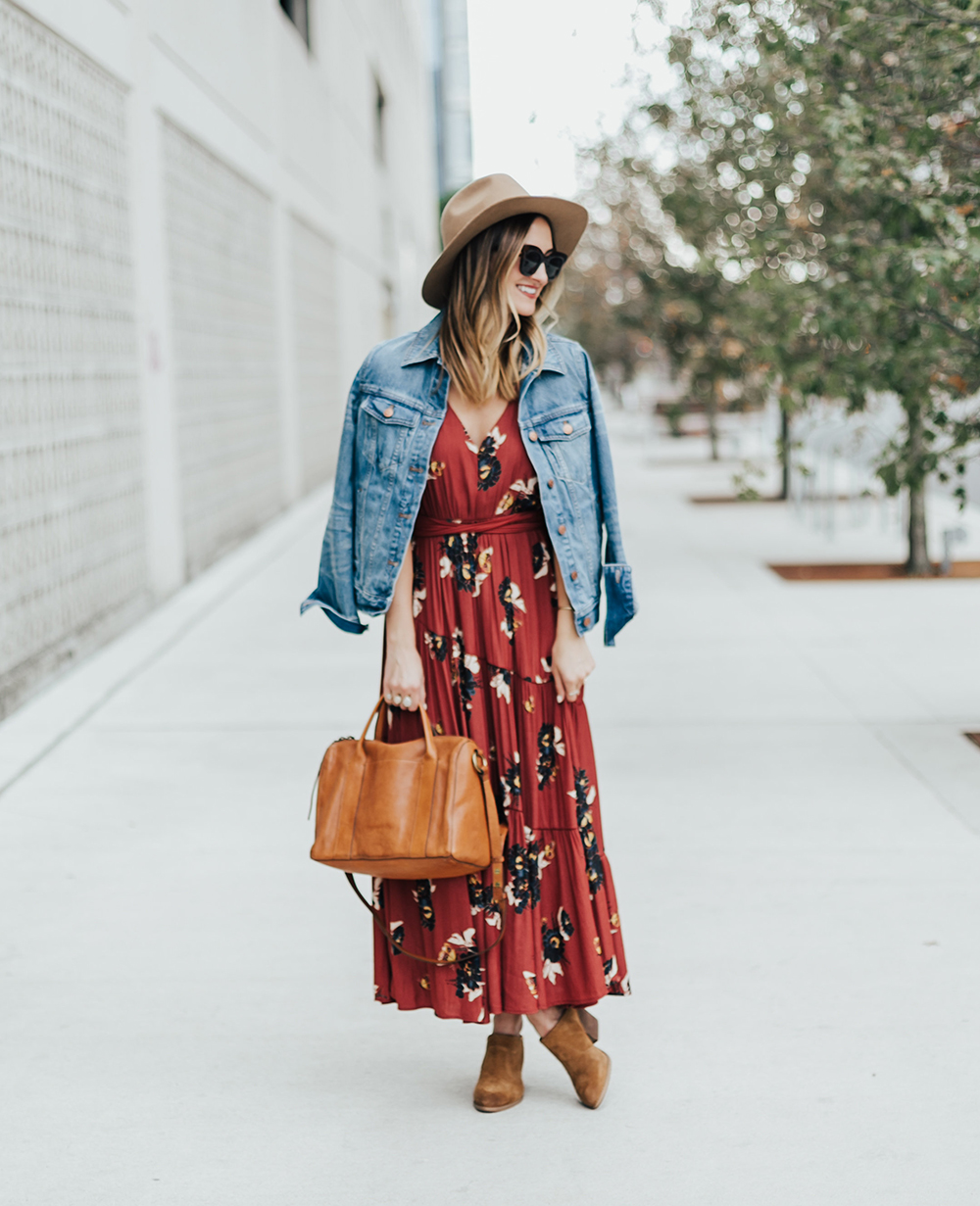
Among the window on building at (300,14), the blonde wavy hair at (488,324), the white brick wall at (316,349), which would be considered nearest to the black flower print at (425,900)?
the blonde wavy hair at (488,324)

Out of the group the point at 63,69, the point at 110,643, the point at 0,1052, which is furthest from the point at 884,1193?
the point at 63,69

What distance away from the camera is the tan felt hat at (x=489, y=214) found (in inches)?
115

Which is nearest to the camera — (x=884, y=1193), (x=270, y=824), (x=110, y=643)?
(x=884, y=1193)

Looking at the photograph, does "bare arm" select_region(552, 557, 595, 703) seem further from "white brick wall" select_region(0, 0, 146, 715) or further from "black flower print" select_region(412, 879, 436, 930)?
"white brick wall" select_region(0, 0, 146, 715)

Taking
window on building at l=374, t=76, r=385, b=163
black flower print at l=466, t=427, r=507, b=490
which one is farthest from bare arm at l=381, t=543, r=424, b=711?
window on building at l=374, t=76, r=385, b=163

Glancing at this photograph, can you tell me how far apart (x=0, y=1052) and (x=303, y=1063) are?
70cm

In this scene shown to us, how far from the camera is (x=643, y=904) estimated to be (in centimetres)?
430

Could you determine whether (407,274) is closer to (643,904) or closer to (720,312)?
(720,312)

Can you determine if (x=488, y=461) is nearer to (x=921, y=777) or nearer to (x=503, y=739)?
(x=503, y=739)

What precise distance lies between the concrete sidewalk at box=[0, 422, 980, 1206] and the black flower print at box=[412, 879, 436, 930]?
15.9 inches

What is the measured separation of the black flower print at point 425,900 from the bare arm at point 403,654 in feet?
1.21

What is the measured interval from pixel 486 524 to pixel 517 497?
0.09 m

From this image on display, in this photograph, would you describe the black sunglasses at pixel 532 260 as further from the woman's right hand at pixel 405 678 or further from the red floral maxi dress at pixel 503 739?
the woman's right hand at pixel 405 678

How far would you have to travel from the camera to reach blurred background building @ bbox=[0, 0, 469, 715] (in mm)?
7062
